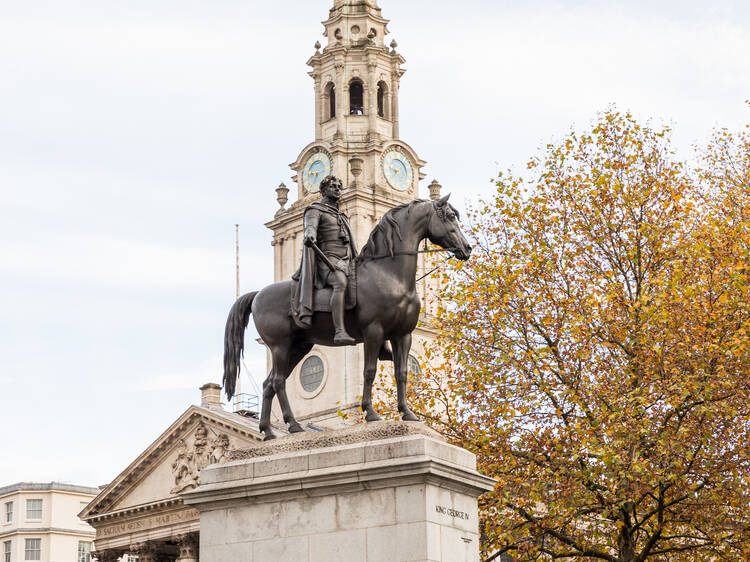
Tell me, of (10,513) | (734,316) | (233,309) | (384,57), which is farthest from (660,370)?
(10,513)

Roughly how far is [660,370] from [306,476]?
44.7ft

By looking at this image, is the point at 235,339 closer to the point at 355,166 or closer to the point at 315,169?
the point at 355,166

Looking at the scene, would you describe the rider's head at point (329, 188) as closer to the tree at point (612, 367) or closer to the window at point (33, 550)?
the tree at point (612, 367)

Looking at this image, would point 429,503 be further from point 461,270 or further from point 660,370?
point 461,270

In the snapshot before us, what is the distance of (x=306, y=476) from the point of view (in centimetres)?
1576

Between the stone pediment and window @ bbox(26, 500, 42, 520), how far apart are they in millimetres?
21996

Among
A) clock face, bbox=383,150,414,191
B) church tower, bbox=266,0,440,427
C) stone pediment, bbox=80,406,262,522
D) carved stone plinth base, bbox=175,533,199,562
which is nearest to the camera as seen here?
carved stone plinth base, bbox=175,533,199,562

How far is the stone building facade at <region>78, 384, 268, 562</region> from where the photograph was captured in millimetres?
72438

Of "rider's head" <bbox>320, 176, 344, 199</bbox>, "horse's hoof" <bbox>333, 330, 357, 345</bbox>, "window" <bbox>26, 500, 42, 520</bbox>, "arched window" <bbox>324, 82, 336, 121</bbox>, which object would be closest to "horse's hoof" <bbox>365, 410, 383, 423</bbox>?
"horse's hoof" <bbox>333, 330, 357, 345</bbox>

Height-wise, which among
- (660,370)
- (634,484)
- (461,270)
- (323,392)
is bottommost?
(634,484)

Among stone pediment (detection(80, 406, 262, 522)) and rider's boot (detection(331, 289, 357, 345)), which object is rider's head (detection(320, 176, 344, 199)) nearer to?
rider's boot (detection(331, 289, 357, 345))

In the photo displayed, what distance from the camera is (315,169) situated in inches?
3457

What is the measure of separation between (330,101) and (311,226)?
240ft

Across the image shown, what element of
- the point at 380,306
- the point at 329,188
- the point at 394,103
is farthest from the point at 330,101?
the point at 380,306
